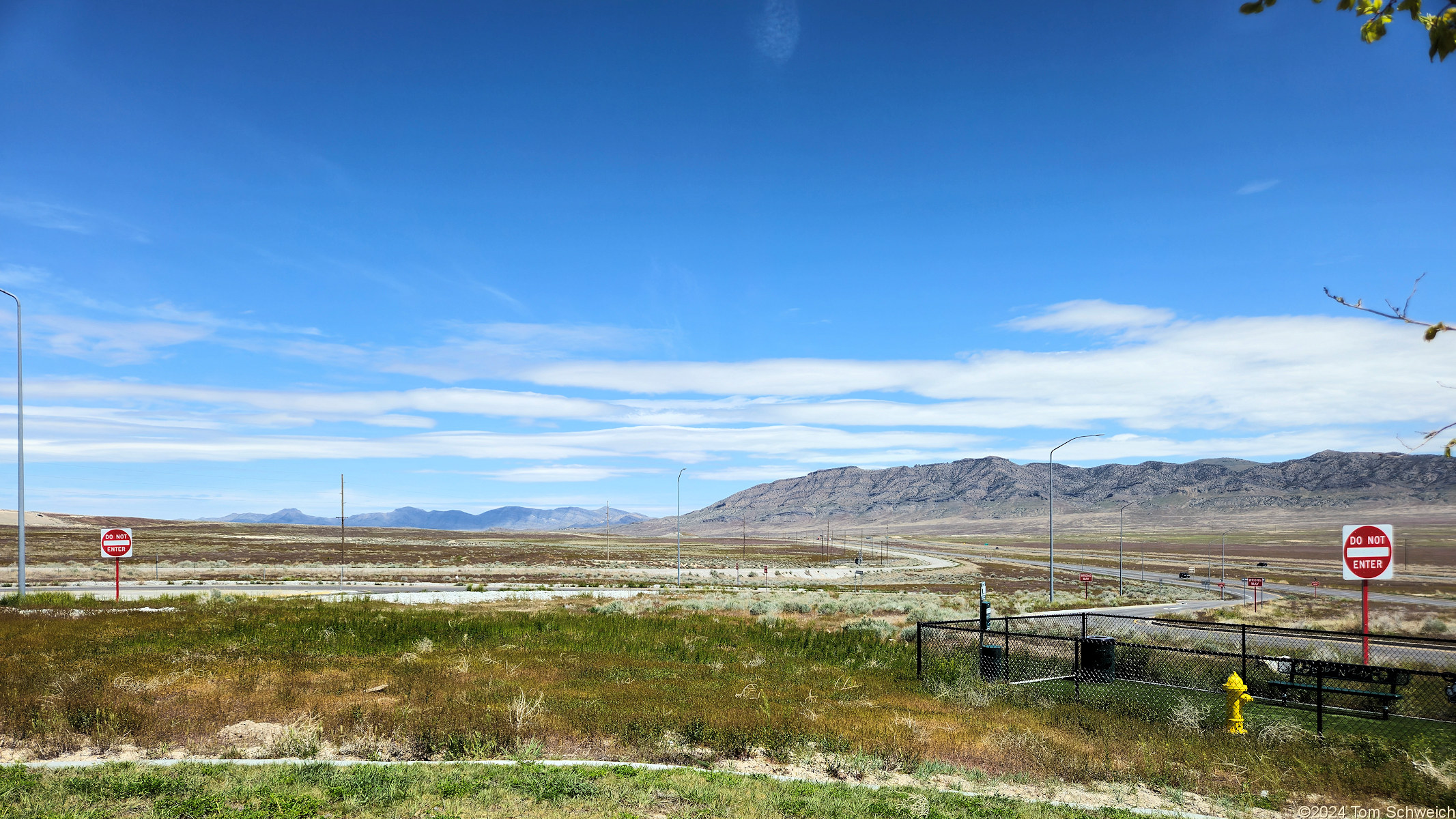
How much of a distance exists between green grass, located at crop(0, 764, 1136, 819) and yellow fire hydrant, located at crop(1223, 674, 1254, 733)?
5.37 m

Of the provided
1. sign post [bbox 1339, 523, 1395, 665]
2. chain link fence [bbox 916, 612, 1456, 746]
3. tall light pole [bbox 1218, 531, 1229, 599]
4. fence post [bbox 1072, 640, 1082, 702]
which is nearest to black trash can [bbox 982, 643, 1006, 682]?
chain link fence [bbox 916, 612, 1456, 746]

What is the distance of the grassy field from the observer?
34.6 feet

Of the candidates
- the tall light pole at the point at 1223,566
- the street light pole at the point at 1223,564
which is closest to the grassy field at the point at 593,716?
the tall light pole at the point at 1223,566

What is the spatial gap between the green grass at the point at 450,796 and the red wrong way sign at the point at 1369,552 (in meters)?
11.5

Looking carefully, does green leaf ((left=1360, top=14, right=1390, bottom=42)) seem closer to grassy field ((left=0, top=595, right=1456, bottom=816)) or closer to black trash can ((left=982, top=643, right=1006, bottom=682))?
grassy field ((left=0, top=595, right=1456, bottom=816))

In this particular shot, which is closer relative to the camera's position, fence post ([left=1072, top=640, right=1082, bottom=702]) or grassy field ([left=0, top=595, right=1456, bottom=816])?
grassy field ([left=0, top=595, right=1456, bottom=816])

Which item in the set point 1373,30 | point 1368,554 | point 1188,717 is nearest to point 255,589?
point 1188,717

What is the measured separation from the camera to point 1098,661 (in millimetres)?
17125

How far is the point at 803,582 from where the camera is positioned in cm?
6938

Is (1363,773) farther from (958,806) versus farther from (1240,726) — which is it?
(958,806)

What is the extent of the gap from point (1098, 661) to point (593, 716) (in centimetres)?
1111

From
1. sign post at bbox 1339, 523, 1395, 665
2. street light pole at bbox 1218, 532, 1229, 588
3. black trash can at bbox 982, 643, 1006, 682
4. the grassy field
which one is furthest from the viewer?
street light pole at bbox 1218, 532, 1229, 588

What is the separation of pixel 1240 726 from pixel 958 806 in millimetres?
6833

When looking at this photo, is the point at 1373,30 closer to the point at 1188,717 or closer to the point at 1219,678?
the point at 1188,717
